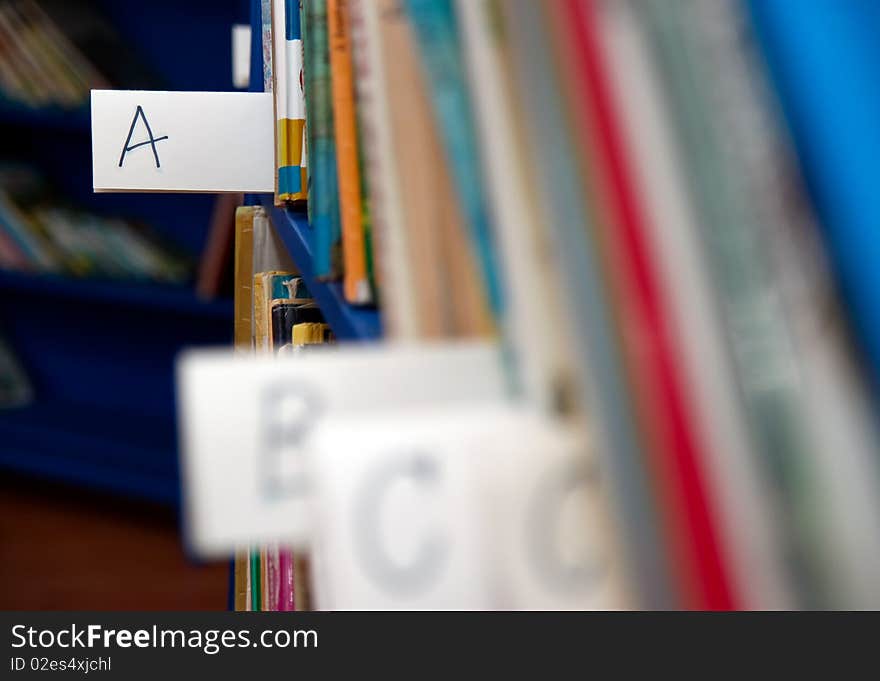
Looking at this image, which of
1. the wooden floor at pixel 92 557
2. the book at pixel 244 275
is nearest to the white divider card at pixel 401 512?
the book at pixel 244 275

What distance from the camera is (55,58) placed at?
7.46 feet

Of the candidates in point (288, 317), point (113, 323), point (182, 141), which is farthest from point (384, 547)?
point (113, 323)

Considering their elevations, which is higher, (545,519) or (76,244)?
(76,244)

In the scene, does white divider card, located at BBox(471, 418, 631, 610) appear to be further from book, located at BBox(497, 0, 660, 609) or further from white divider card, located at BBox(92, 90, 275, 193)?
white divider card, located at BBox(92, 90, 275, 193)

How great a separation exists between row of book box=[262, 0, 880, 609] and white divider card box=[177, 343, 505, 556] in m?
0.02

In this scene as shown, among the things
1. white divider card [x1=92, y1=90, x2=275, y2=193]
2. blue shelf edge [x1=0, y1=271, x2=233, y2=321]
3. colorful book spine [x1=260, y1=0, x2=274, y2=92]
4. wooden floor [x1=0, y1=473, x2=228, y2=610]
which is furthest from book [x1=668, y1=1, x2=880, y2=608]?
blue shelf edge [x1=0, y1=271, x2=233, y2=321]

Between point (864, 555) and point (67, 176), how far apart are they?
2.73 meters

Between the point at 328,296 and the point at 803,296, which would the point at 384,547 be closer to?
the point at 803,296

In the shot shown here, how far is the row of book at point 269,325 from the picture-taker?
25.4 inches

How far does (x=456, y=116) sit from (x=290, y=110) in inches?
17.2

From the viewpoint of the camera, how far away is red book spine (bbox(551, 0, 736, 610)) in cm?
25

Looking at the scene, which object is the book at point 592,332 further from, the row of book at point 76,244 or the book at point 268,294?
the row of book at point 76,244

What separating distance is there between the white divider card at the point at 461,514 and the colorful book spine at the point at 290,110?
0.48 m

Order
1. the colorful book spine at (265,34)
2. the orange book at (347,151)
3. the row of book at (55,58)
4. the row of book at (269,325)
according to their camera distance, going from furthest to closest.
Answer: the row of book at (55,58)
the colorful book spine at (265,34)
the row of book at (269,325)
the orange book at (347,151)
